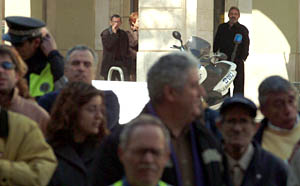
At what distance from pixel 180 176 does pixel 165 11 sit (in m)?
16.4

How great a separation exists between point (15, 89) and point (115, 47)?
596 inches

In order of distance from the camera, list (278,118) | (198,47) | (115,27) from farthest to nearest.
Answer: (115,27) < (198,47) < (278,118)

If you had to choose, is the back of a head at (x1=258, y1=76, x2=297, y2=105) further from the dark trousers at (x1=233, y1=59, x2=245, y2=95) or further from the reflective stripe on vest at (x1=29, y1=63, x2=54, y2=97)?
Answer: the dark trousers at (x1=233, y1=59, x2=245, y2=95)

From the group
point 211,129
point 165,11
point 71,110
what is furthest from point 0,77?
point 165,11

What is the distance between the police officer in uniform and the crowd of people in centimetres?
46

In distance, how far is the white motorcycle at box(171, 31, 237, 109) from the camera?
60.2 feet

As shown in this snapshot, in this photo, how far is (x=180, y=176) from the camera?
5.47 m

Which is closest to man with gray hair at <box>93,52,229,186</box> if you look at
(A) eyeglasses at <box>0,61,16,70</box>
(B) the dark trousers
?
(A) eyeglasses at <box>0,61,16,70</box>

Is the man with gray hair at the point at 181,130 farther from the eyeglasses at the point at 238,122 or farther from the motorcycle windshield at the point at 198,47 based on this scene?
the motorcycle windshield at the point at 198,47

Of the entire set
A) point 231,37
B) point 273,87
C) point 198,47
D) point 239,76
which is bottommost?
point 239,76

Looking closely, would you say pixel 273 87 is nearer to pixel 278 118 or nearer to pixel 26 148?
pixel 278 118

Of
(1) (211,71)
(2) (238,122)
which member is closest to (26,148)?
(2) (238,122)

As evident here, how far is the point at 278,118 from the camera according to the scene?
21.5ft

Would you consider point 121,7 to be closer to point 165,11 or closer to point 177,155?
point 165,11
